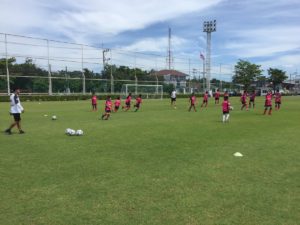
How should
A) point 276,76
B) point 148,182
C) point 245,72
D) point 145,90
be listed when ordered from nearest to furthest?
point 148,182 < point 145,90 < point 245,72 < point 276,76

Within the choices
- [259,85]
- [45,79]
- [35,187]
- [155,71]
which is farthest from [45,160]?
[259,85]

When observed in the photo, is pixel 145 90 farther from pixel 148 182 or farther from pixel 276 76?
pixel 148 182

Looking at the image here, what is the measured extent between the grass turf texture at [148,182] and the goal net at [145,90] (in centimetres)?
5238

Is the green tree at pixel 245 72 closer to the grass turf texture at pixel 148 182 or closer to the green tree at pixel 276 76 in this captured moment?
the green tree at pixel 276 76

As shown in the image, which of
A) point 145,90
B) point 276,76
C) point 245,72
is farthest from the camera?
point 276,76

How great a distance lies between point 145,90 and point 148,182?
6076cm

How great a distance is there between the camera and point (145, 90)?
222 ft

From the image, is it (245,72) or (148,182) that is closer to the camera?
(148,182)

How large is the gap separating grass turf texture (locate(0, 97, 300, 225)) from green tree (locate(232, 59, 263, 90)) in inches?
3366

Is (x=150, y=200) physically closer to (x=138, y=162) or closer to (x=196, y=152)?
(x=138, y=162)

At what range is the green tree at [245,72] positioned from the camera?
95250 mm

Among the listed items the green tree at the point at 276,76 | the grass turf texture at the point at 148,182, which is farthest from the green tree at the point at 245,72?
the grass turf texture at the point at 148,182

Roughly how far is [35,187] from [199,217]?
3350mm

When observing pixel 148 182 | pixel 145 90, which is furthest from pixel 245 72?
pixel 148 182
